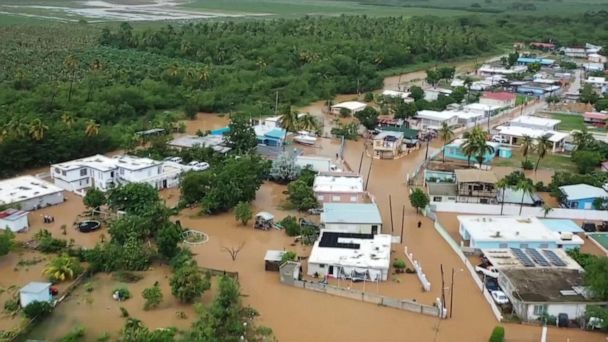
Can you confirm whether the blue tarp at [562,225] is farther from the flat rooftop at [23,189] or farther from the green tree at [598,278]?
the flat rooftop at [23,189]

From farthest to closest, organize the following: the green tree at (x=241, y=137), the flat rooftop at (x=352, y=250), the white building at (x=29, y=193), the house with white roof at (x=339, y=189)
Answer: the green tree at (x=241, y=137) < the house with white roof at (x=339, y=189) < the white building at (x=29, y=193) < the flat rooftop at (x=352, y=250)

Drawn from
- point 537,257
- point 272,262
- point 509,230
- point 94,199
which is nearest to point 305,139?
point 94,199

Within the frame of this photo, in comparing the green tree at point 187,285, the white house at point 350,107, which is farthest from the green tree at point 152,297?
the white house at point 350,107

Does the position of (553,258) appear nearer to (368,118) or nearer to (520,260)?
(520,260)

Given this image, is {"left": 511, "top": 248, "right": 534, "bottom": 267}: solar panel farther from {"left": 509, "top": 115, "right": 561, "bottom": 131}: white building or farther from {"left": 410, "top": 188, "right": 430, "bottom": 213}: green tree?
{"left": 509, "top": 115, "right": 561, "bottom": 131}: white building

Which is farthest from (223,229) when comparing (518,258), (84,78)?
(84,78)

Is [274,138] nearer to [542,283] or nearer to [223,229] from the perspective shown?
[223,229]
